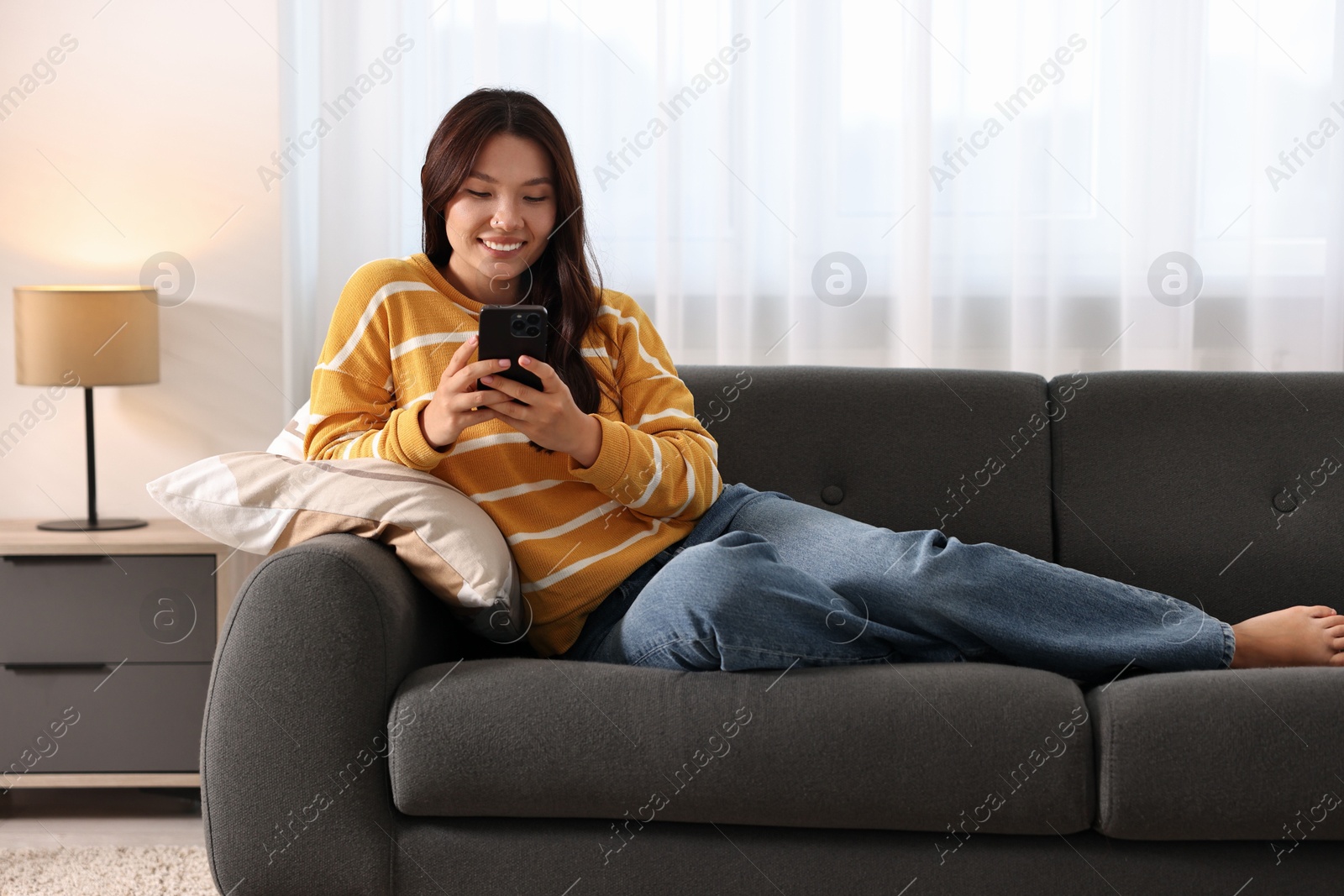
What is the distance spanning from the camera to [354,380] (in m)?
1.46

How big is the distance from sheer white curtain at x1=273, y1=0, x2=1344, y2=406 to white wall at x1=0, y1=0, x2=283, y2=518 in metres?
0.08

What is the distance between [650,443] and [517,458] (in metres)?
0.18

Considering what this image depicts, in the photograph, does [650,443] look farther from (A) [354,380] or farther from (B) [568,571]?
(A) [354,380]

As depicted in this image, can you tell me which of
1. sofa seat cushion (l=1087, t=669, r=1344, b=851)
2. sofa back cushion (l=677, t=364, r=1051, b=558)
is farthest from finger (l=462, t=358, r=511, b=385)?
sofa seat cushion (l=1087, t=669, r=1344, b=851)

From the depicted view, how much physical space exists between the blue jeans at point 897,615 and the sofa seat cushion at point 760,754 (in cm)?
7

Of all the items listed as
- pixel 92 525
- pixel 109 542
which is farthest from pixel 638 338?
pixel 92 525

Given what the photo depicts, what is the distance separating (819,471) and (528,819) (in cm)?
78

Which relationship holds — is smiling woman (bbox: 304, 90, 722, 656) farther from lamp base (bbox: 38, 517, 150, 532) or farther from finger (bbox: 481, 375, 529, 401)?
lamp base (bbox: 38, 517, 150, 532)

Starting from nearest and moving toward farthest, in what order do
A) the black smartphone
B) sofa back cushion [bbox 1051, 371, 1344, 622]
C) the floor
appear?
the black smartphone < sofa back cushion [bbox 1051, 371, 1344, 622] < the floor

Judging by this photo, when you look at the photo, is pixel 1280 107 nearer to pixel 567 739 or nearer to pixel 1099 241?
pixel 1099 241

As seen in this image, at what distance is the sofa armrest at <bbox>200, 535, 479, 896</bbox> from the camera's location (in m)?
1.21

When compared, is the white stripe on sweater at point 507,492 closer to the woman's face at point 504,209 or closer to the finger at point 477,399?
the finger at point 477,399

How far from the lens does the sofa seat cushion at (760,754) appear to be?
3.91 feet

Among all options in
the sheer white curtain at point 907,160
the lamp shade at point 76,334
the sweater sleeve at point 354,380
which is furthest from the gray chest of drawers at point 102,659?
the sweater sleeve at point 354,380
